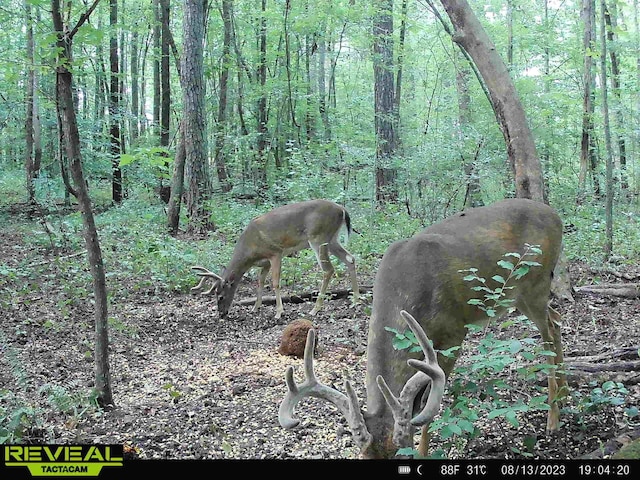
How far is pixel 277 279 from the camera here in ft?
28.4

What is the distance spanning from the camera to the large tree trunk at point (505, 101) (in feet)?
23.6

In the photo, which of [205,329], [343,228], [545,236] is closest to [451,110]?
[343,228]

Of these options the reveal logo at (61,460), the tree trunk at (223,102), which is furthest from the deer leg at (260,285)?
the tree trunk at (223,102)

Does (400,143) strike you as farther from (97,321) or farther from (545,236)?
(97,321)

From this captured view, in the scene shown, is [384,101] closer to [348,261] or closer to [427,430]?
[348,261]

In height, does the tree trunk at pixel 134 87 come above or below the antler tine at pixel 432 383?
above

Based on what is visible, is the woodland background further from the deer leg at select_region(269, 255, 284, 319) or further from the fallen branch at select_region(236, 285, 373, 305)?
the deer leg at select_region(269, 255, 284, 319)

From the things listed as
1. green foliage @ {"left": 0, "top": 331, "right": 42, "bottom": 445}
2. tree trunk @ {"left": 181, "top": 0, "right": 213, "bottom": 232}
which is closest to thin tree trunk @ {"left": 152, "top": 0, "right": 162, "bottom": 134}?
tree trunk @ {"left": 181, "top": 0, "right": 213, "bottom": 232}

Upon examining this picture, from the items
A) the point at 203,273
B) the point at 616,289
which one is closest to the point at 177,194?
the point at 203,273

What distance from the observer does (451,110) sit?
19000 millimetres

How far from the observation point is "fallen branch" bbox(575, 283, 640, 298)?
692 centimetres

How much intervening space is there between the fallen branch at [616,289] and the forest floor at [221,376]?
12cm

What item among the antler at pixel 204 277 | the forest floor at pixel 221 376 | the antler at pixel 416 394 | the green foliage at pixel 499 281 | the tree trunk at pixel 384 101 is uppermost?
the tree trunk at pixel 384 101

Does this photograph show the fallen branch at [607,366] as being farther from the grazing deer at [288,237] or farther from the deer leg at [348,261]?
the grazing deer at [288,237]
